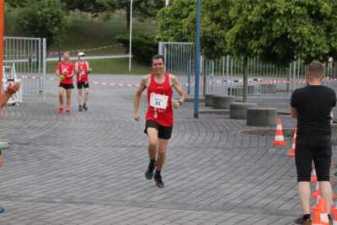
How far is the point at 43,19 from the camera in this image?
67688 millimetres

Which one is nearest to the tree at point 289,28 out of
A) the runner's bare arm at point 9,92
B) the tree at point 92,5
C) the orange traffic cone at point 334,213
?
the orange traffic cone at point 334,213

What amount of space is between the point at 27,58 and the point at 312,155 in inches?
818

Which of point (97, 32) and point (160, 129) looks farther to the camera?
point (97, 32)

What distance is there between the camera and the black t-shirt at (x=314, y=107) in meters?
9.01

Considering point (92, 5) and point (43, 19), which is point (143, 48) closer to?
point (43, 19)

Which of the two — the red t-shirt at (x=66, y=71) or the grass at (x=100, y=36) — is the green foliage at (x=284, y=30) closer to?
the red t-shirt at (x=66, y=71)

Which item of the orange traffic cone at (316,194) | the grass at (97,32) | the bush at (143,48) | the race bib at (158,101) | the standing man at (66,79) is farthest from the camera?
the grass at (97,32)

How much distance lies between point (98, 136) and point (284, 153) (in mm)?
4161

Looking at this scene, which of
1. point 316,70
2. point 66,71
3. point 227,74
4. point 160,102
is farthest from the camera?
point 227,74

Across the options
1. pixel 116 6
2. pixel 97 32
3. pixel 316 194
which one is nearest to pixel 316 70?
pixel 316 194

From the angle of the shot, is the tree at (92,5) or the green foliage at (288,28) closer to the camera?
the green foliage at (288,28)

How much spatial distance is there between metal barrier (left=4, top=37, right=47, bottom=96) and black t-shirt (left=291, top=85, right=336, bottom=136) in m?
20.0

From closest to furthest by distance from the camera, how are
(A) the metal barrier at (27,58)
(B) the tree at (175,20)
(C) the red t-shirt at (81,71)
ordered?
(C) the red t-shirt at (81,71) → (A) the metal barrier at (27,58) → (B) the tree at (175,20)

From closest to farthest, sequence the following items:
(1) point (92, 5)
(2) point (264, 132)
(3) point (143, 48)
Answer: (2) point (264, 132) → (3) point (143, 48) → (1) point (92, 5)
